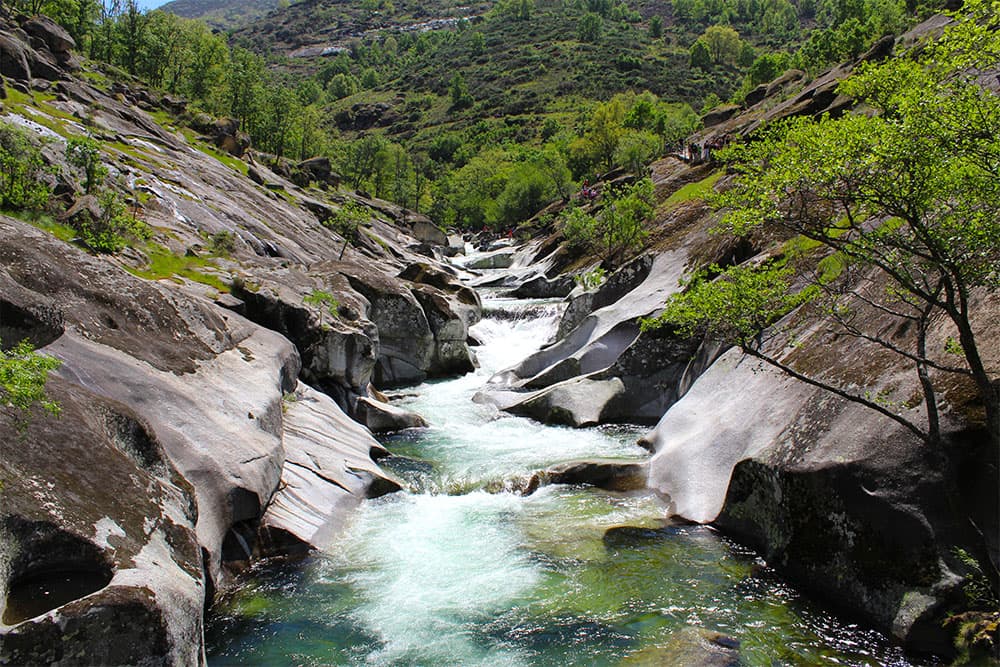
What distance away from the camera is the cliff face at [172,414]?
830 cm

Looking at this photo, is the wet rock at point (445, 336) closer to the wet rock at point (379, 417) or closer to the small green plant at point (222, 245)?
the wet rock at point (379, 417)

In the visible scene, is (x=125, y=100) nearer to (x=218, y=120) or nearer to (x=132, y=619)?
(x=218, y=120)

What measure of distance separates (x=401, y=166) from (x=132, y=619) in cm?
12745

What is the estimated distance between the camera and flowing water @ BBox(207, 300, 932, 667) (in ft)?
38.1

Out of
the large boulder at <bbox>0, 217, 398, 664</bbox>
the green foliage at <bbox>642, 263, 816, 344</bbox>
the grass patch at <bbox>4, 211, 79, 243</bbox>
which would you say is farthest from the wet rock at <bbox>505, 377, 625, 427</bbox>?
the grass patch at <bbox>4, 211, 79, 243</bbox>

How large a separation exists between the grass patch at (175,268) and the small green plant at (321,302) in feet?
11.5

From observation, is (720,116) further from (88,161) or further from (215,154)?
(88,161)

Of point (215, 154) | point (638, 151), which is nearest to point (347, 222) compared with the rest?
point (215, 154)

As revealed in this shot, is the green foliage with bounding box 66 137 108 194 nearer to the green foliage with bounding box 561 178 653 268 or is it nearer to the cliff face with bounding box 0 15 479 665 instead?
the cliff face with bounding box 0 15 479 665

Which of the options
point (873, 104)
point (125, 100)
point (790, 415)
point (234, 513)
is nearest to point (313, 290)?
point (234, 513)

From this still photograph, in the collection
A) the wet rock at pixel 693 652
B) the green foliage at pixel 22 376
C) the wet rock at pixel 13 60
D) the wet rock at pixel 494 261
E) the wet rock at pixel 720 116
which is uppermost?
the wet rock at pixel 13 60

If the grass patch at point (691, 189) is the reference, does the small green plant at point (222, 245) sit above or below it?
above

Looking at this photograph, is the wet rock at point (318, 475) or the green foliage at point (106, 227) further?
the green foliage at point (106, 227)

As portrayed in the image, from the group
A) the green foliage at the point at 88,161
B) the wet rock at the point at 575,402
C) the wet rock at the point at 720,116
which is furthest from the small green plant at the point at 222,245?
the wet rock at the point at 720,116
